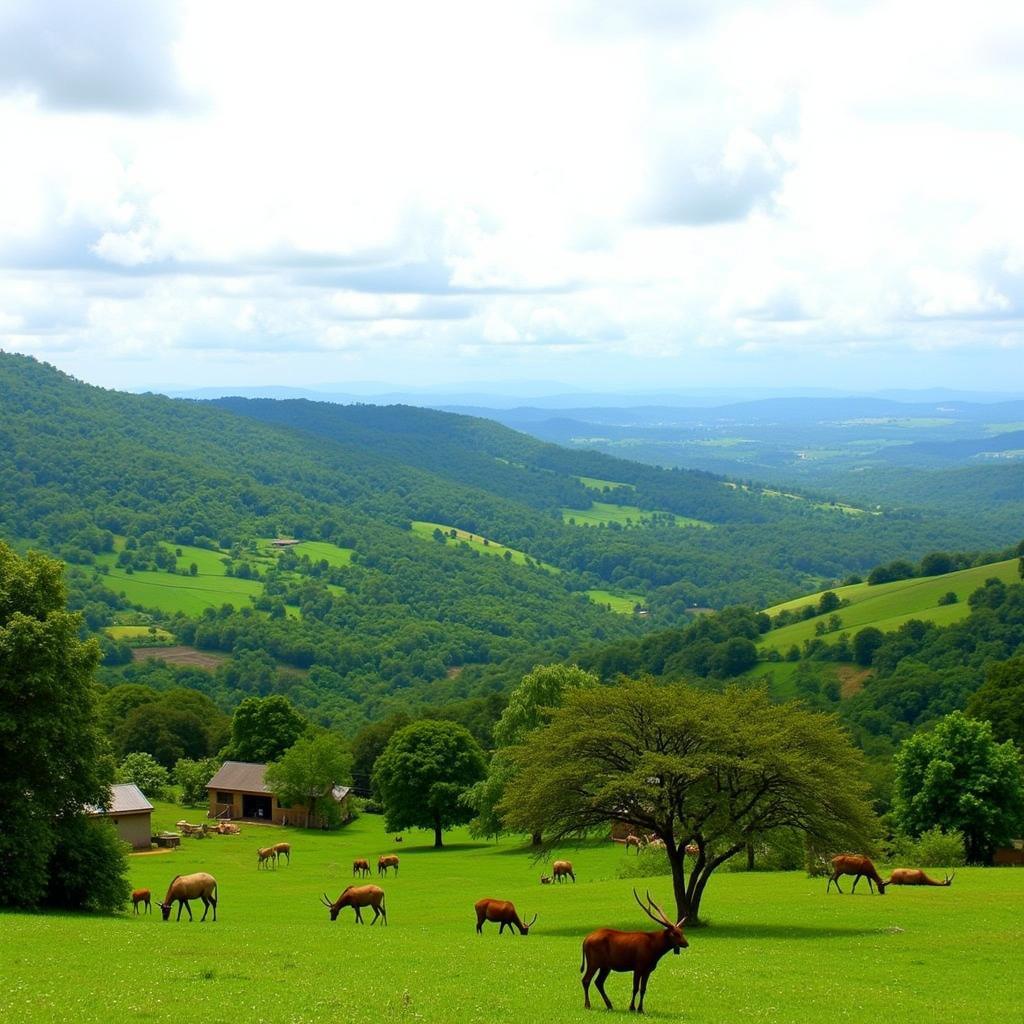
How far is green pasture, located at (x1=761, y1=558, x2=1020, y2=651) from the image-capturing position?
137 meters

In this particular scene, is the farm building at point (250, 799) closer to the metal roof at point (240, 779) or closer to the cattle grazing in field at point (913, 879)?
the metal roof at point (240, 779)

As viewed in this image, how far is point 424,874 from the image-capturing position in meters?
50.6

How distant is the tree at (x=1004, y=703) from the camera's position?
62938 millimetres

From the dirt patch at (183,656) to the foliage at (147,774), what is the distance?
265ft

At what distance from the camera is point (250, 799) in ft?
250

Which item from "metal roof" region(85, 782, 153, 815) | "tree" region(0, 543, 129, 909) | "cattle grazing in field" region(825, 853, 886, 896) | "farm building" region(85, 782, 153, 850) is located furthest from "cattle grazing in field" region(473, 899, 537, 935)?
"farm building" region(85, 782, 153, 850)

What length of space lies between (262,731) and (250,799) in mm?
9278

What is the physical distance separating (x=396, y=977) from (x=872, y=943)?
447 inches

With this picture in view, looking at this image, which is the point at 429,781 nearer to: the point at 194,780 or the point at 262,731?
the point at 262,731

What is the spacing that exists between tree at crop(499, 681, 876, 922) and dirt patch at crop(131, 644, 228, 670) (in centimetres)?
13762

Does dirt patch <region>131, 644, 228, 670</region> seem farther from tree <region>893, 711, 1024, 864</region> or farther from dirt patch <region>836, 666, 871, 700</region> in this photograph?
tree <region>893, 711, 1024, 864</region>

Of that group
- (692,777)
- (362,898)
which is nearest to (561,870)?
(362,898)

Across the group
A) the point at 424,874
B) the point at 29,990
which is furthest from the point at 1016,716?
the point at 29,990

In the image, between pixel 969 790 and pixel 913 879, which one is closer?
pixel 913 879
